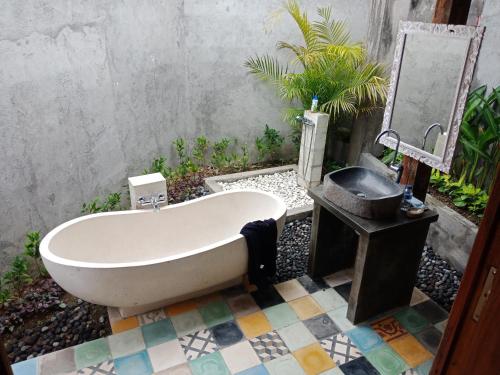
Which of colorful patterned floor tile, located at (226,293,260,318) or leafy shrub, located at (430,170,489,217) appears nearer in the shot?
colorful patterned floor tile, located at (226,293,260,318)

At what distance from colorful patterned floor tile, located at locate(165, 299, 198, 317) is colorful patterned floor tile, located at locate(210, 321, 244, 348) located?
9.7 inches

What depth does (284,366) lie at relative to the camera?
7.25 ft

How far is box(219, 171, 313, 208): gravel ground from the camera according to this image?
13.4ft

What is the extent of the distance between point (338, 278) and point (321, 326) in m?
0.54

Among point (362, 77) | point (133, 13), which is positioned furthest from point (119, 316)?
point (362, 77)

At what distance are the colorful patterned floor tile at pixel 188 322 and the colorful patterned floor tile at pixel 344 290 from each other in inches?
40.3

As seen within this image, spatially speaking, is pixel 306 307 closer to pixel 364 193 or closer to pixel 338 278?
pixel 338 278

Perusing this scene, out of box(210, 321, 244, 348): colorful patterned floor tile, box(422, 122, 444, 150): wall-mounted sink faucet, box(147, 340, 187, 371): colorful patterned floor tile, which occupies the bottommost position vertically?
box(147, 340, 187, 371): colorful patterned floor tile

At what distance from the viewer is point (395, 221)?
232 centimetres

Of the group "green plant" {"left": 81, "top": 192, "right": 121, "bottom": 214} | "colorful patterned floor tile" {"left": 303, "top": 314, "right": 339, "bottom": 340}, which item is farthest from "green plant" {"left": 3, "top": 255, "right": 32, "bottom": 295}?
"colorful patterned floor tile" {"left": 303, "top": 314, "right": 339, "bottom": 340}

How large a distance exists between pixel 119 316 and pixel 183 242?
0.74 meters

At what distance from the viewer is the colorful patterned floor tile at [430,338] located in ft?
7.78

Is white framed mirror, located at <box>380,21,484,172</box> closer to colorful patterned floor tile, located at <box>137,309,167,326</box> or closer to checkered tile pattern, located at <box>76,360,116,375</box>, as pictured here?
colorful patterned floor tile, located at <box>137,309,167,326</box>

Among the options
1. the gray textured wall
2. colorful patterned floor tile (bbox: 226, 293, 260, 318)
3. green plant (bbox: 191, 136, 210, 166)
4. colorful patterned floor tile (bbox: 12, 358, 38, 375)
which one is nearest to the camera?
colorful patterned floor tile (bbox: 12, 358, 38, 375)
